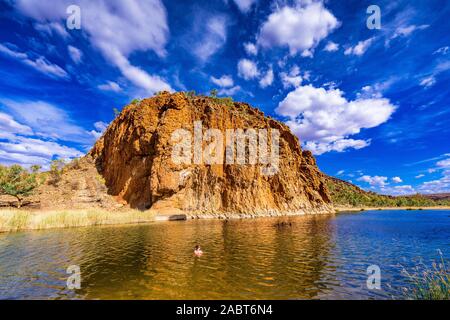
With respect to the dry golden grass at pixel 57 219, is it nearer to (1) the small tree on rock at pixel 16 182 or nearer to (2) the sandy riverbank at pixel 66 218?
(2) the sandy riverbank at pixel 66 218

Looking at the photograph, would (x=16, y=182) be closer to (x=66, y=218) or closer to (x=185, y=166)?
(x=66, y=218)

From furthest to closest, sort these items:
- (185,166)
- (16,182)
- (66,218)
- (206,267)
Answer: (185,166)
(16,182)
(66,218)
(206,267)

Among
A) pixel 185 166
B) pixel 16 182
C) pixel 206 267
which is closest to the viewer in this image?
pixel 206 267

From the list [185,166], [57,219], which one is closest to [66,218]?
[57,219]

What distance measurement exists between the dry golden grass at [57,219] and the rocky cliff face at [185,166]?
13.8 m

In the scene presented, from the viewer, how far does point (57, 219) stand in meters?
35.4

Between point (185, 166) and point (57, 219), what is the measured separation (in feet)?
107

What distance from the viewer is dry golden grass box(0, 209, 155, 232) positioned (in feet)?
102

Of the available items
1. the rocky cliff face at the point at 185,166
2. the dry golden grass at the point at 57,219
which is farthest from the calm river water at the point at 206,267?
the rocky cliff face at the point at 185,166

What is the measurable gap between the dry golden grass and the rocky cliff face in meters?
13.8

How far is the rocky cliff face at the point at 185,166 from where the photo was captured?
204ft
